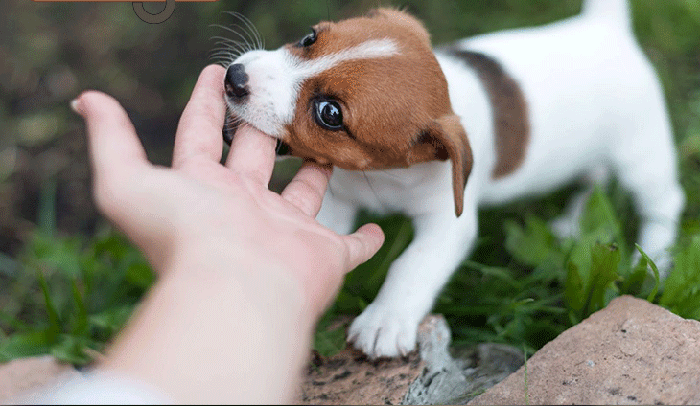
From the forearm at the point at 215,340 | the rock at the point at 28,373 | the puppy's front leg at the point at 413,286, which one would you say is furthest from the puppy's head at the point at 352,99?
the rock at the point at 28,373

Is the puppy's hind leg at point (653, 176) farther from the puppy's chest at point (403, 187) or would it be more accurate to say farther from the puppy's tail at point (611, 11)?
the puppy's chest at point (403, 187)

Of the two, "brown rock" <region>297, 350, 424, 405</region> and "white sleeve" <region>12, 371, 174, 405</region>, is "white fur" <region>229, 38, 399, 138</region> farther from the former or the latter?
"white sleeve" <region>12, 371, 174, 405</region>

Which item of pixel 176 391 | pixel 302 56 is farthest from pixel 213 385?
pixel 302 56

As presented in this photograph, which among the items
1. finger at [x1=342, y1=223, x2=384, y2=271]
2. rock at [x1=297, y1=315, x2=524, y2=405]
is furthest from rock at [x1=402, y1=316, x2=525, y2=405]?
finger at [x1=342, y1=223, x2=384, y2=271]

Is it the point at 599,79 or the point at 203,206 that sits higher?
the point at 203,206

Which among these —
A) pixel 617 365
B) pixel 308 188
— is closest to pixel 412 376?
pixel 617 365

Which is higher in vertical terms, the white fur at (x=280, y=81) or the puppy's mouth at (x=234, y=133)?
the white fur at (x=280, y=81)

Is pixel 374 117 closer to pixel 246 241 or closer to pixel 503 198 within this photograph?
pixel 246 241
